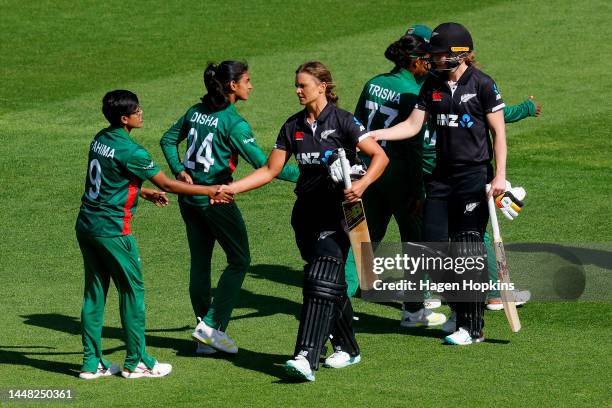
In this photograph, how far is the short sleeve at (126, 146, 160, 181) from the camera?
8586mm

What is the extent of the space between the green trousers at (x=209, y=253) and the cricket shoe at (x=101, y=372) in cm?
83

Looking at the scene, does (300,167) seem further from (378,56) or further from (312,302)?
(378,56)

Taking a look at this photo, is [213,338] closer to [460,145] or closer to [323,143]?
[323,143]

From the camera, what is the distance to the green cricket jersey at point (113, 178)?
8602 mm

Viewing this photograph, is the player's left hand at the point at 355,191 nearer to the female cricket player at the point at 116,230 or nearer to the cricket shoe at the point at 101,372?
the female cricket player at the point at 116,230

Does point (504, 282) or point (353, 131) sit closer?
point (353, 131)

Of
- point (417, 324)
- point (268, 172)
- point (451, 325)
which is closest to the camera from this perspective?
point (268, 172)

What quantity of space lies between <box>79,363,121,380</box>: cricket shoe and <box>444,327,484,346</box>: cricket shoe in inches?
97.8

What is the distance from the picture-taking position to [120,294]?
8.82m

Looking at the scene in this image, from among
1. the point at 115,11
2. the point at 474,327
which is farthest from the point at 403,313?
the point at 115,11

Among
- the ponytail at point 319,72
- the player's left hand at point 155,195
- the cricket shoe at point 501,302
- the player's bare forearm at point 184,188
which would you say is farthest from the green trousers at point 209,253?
the cricket shoe at point 501,302

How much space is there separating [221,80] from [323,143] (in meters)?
1.12

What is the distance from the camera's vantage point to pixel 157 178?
8719mm

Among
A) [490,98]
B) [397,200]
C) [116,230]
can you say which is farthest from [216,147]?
[490,98]
